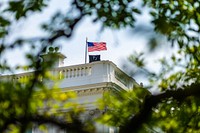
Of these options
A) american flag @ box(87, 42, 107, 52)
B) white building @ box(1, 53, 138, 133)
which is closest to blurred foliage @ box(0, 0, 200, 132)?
white building @ box(1, 53, 138, 133)

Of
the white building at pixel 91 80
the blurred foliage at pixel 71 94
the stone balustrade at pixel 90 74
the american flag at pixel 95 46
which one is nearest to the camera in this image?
the blurred foliage at pixel 71 94

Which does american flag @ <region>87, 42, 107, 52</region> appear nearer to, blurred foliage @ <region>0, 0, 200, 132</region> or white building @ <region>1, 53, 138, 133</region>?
white building @ <region>1, 53, 138, 133</region>

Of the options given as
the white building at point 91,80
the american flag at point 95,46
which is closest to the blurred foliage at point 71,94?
the white building at point 91,80

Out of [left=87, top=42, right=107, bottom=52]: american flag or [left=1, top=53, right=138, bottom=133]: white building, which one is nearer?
[left=1, top=53, right=138, bottom=133]: white building

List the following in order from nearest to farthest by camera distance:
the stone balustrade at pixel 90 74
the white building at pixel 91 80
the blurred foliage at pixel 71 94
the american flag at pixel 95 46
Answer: the blurred foliage at pixel 71 94 < the white building at pixel 91 80 < the stone balustrade at pixel 90 74 < the american flag at pixel 95 46

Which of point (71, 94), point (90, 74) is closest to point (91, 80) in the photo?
point (90, 74)

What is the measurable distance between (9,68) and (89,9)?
1.79 metres

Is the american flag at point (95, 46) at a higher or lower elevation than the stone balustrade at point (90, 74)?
higher

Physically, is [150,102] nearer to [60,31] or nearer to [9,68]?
[60,31]

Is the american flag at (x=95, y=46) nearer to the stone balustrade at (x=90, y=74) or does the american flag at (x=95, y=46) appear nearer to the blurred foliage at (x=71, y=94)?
the stone balustrade at (x=90, y=74)

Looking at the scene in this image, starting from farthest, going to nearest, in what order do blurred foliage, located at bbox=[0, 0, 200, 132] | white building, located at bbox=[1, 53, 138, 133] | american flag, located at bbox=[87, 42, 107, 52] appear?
american flag, located at bbox=[87, 42, 107, 52] < white building, located at bbox=[1, 53, 138, 133] < blurred foliage, located at bbox=[0, 0, 200, 132]

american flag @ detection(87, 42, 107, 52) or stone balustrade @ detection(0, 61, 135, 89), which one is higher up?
american flag @ detection(87, 42, 107, 52)

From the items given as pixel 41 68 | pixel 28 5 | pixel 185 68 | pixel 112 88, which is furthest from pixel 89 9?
pixel 112 88

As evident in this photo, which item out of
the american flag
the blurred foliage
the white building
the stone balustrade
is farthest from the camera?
the american flag
